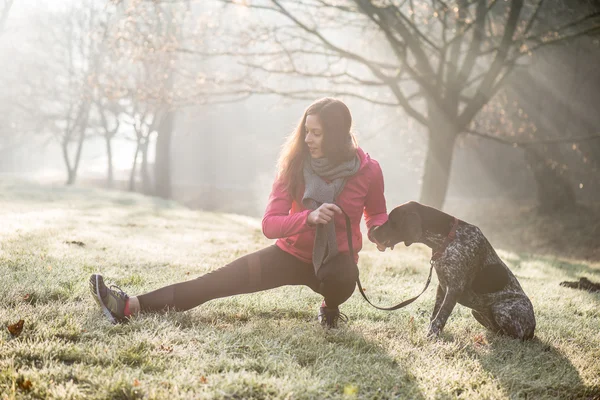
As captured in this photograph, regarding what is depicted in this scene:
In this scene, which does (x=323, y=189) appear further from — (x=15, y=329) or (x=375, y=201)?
(x=15, y=329)

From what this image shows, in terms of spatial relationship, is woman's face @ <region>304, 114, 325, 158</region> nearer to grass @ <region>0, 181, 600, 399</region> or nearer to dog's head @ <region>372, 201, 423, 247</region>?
dog's head @ <region>372, 201, 423, 247</region>

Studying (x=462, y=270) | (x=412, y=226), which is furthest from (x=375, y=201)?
(x=462, y=270)

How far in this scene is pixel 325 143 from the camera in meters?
3.64

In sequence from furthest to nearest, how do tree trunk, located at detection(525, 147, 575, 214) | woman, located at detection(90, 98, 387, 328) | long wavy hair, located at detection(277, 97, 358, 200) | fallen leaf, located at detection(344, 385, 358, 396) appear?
tree trunk, located at detection(525, 147, 575, 214), long wavy hair, located at detection(277, 97, 358, 200), woman, located at detection(90, 98, 387, 328), fallen leaf, located at detection(344, 385, 358, 396)

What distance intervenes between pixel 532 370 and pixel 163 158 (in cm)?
2153

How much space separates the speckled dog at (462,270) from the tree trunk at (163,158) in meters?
20.3

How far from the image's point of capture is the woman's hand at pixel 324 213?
10.7 feet

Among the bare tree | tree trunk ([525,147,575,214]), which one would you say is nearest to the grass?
tree trunk ([525,147,575,214])

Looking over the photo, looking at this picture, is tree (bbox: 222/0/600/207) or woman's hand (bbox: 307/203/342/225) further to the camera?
tree (bbox: 222/0/600/207)

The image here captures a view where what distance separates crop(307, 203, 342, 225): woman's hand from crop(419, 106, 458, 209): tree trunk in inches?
351

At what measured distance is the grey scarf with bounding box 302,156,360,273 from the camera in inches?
138

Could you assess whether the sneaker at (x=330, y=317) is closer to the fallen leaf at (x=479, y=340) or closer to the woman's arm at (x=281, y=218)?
the woman's arm at (x=281, y=218)

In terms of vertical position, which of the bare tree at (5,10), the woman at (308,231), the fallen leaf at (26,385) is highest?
the bare tree at (5,10)

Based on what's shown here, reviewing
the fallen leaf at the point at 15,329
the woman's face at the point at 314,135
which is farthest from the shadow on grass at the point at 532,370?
the fallen leaf at the point at 15,329
